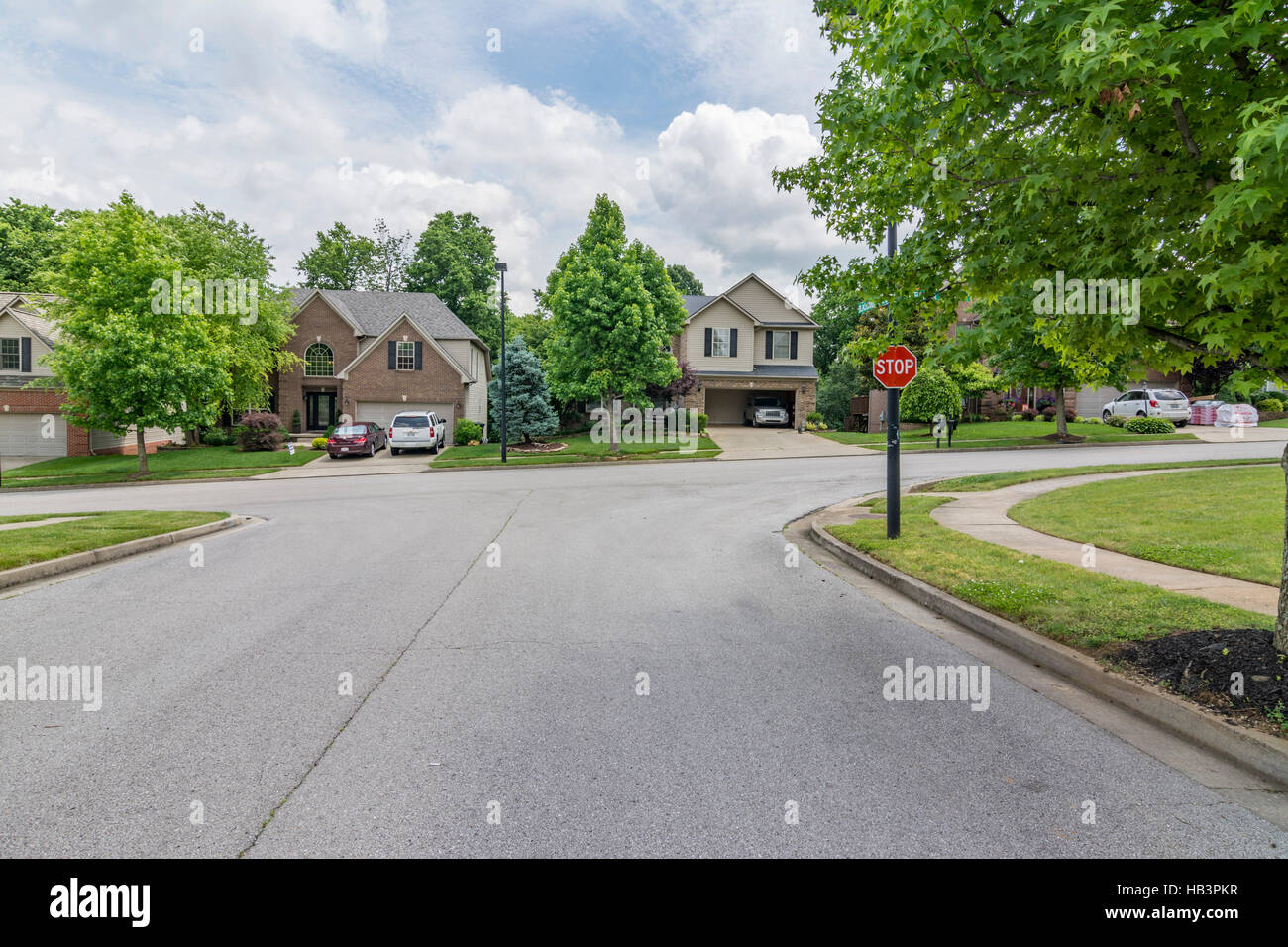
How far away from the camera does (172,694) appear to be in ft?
16.0

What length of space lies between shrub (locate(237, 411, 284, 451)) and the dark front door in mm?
6791

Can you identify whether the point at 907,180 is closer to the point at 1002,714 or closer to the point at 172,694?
the point at 1002,714

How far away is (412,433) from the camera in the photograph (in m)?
32.8

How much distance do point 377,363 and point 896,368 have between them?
3289 cm

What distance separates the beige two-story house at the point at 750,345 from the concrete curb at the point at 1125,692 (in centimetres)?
3436

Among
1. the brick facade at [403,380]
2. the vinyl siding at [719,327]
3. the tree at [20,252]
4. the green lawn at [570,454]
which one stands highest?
the tree at [20,252]

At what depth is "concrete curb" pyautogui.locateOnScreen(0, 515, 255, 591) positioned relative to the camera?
849 centimetres

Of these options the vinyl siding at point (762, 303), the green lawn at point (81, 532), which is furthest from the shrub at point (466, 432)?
the green lawn at point (81, 532)

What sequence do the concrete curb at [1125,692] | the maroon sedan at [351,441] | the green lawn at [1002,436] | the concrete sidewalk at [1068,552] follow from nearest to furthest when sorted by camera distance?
1. the concrete curb at [1125,692]
2. the concrete sidewalk at [1068,552]
3. the green lawn at [1002,436]
4. the maroon sedan at [351,441]

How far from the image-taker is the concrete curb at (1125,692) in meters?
3.91

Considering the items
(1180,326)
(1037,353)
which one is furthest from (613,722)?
(1037,353)

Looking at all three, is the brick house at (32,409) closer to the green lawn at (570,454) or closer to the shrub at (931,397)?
the green lawn at (570,454)
